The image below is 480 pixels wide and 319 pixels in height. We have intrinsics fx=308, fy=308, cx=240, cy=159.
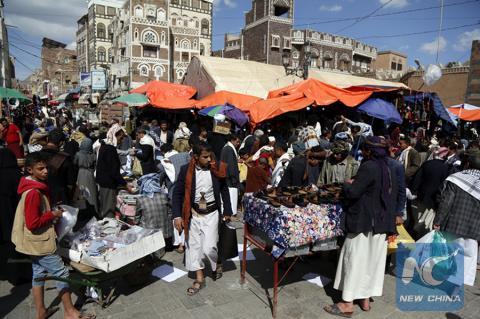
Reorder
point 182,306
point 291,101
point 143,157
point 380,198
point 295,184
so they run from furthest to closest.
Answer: point 291,101 < point 143,157 < point 295,184 < point 182,306 < point 380,198

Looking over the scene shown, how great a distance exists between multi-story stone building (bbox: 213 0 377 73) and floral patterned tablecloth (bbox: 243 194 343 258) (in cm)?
3460

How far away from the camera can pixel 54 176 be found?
14.4 ft

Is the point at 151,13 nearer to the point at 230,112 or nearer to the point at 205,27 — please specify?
the point at 205,27

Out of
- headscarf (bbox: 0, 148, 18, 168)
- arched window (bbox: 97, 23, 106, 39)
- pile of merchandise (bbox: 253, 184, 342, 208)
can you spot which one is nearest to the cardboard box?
pile of merchandise (bbox: 253, 184, 342, 208)

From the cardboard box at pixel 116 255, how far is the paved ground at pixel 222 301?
577 millimetres

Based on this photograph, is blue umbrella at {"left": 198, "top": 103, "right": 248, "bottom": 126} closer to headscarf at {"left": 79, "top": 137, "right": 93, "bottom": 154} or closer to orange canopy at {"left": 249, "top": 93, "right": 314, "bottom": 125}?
orange canopy at {"left": 249, "top": 93, "right": 314, "bottom": 125}

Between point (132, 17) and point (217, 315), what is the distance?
43.0 meters

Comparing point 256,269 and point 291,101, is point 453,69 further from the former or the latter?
point 256,269

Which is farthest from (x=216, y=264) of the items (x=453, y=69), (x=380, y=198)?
(x=453, y=69)

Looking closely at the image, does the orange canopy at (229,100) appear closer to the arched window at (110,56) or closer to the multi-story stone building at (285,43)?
the multi-story stone building at (285,43)

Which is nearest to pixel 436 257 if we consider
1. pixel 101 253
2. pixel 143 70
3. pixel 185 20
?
pixel 101 253

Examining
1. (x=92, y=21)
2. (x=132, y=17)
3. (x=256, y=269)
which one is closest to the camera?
(x=256, y=269)

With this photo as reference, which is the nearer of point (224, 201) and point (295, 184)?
point (224, 201)

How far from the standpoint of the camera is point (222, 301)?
3.53 metres
